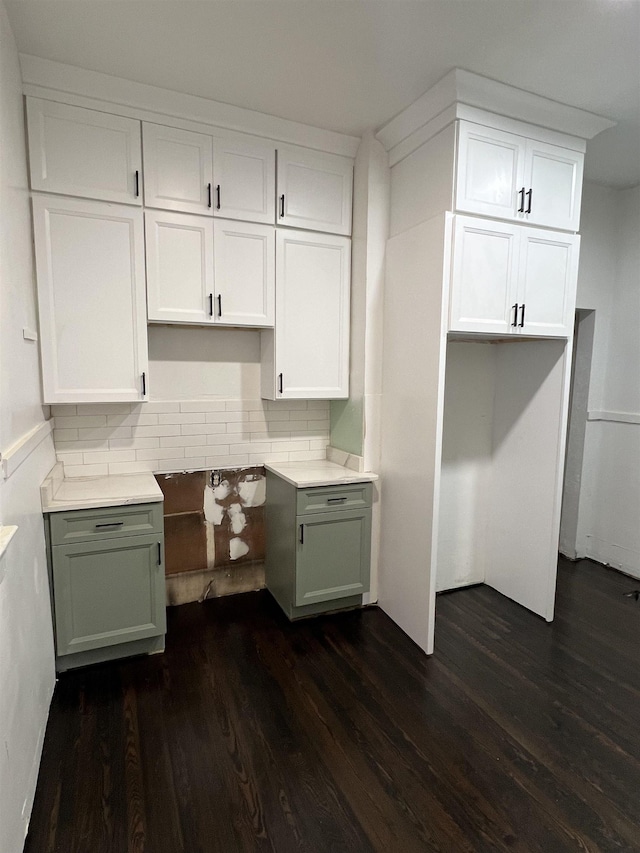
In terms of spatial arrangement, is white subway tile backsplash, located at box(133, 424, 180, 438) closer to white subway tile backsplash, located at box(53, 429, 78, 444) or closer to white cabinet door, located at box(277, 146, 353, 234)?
white subway tile backsplash, located at box(53, 429, 78, 444)

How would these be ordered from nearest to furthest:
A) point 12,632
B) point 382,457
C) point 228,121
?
point 12,632
point 228,121
point 382,457

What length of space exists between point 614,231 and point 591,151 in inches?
33.2

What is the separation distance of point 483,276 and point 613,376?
1.89 meters

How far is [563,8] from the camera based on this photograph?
1.75 m

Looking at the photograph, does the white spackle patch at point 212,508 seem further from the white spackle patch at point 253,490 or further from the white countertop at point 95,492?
the white countertop at point 95,492

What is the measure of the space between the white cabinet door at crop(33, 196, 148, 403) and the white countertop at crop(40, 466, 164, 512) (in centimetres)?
45

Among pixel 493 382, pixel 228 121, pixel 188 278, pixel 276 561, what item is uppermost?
pixel 228 121

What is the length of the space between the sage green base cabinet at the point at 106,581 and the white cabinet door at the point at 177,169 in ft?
5.08

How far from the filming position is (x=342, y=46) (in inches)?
78.2

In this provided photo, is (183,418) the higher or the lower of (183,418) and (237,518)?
the higher

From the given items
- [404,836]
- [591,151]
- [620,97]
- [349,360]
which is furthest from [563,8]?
[404,836]

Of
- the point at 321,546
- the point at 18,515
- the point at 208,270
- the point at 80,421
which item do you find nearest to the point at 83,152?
the point at 208,270

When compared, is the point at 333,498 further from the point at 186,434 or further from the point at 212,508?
the point at 186,434

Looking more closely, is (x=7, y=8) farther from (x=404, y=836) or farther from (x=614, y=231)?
(x=614, y=231)
